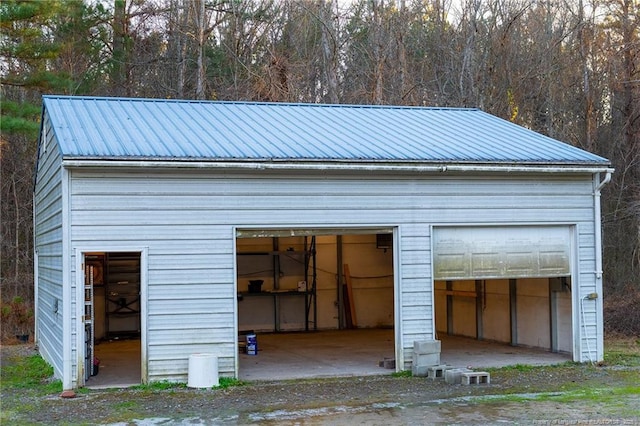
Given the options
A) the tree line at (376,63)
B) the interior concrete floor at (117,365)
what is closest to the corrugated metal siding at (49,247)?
the interior concrete floor at (117,365)

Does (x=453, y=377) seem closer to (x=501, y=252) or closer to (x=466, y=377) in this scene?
(x=466, y=377)

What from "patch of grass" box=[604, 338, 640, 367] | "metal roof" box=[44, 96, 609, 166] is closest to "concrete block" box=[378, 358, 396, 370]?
"metal roof" box=[44, 96, 609, 166]

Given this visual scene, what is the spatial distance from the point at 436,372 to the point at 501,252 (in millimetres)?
2467

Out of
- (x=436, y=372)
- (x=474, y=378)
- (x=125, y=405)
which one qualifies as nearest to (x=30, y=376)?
(x=125, y=405)

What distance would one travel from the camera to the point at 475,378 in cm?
1237

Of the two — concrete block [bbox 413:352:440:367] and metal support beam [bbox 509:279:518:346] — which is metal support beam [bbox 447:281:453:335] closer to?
metal support beam [bbox 509:279:518:346]

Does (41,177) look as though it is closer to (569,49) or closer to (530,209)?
(530,209)

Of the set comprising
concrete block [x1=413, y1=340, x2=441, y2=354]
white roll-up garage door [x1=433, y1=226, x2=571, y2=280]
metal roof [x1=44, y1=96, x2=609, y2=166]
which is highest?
metal roof [x1=44, y1=96, x2=609, y2=166]

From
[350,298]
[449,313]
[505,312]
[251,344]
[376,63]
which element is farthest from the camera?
[376,63]

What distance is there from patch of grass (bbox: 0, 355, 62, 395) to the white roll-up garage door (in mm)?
6273

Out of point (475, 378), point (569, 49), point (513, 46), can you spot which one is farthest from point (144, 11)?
point (475, 378)

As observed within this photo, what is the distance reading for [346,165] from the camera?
1278 cm

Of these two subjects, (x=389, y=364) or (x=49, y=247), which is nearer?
(x=389, y=364)

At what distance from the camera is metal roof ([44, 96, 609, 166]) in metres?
12.5
